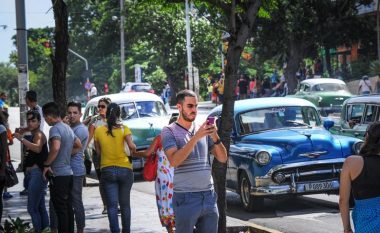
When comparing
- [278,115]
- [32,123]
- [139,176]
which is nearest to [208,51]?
[139,176]

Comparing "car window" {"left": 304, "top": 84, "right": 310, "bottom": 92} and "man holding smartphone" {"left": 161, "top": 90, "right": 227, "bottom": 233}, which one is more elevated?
"car window" {"left": 304, "top": 84, "right": 310, "bottom": 92}

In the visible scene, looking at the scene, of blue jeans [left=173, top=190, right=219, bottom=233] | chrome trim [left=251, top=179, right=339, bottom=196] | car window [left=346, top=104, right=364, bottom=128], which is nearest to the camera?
blue jeans [left=173, top=190, right=219, bottom=233]

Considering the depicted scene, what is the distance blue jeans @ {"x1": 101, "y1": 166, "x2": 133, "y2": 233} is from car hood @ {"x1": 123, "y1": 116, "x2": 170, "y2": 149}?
8.02 meters

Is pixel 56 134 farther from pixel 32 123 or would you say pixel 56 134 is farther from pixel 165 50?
pixel 165 50

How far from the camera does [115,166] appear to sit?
9.16m

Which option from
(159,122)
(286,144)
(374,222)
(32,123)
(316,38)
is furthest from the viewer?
(316,38)

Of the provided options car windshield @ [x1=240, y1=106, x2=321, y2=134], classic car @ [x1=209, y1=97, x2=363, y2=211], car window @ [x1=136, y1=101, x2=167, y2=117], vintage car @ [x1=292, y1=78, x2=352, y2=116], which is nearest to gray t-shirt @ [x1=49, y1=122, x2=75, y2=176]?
classic car @ [x1=209, y1=97, x2=363, y2=211]

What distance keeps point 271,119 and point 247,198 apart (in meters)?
1.57

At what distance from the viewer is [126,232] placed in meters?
9.20

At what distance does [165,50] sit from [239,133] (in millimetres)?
41227

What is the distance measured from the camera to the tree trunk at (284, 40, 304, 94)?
4341 cm

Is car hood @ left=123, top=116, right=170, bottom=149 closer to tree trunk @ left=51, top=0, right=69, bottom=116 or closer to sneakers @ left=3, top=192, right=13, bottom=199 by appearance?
sneakers @ left=3, top=192, right=13, bottom=199

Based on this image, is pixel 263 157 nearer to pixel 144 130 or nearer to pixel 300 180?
pixel 300 180

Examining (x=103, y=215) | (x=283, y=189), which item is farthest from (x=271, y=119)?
(x=103, y=215)
